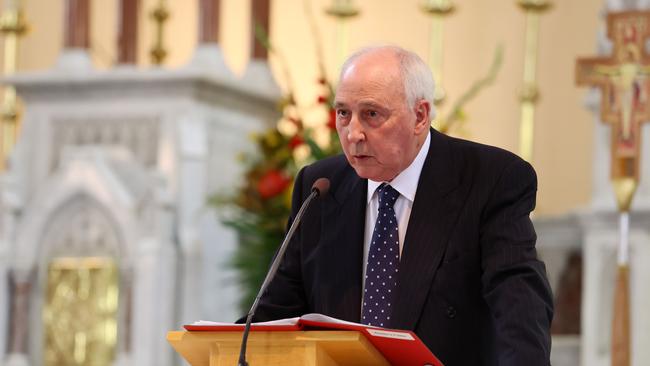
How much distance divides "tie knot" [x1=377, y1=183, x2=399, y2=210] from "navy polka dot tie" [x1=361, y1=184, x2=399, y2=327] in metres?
0.03

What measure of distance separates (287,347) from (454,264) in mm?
561

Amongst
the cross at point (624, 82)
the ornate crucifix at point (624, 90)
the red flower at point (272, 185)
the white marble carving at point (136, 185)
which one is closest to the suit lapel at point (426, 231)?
the ornate crucifix at point (624, 90)

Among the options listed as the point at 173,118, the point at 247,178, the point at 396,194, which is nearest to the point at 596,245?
the point at 247,178

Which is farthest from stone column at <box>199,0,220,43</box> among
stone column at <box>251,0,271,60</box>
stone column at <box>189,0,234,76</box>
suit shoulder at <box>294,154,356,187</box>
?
suit shoulder at <box>294,154,356,187</box>

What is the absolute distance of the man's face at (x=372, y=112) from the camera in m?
3.64

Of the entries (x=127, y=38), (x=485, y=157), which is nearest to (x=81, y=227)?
(x=127, y=38)

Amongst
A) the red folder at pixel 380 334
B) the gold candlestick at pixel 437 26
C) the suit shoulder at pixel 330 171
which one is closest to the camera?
the red folder at pixel 380 334

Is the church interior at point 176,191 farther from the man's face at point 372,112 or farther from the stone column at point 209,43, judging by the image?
the man's face at point 372,112

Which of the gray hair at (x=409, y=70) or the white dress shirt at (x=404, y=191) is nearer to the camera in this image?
the gray hair at (x=409, y=70)

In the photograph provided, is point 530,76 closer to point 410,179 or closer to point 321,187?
point 410,179

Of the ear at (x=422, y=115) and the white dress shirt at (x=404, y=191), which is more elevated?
the ear at (x=422, y=115)

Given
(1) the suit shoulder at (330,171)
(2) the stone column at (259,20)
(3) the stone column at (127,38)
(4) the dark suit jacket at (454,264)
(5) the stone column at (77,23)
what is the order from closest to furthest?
(4) the dark suit jacket at (454,264) → (1) the suit shoulder at (330,171) → (5) the stone column at (77,23) → (2) the stone column at (259,20) → (3) the stone column at (127,38)

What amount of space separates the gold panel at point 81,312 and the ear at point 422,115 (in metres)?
4.10

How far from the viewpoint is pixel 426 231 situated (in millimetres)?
3785
